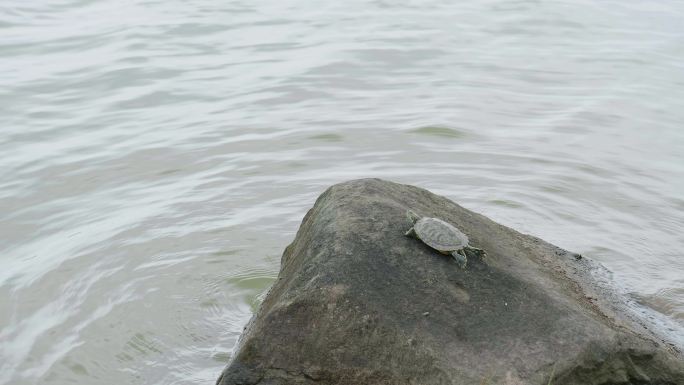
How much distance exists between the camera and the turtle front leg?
364cm

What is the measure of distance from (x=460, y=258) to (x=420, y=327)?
456 mm

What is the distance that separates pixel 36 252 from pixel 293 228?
1883 millimetres

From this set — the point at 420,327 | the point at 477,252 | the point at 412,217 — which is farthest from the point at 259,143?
the point at 420,327

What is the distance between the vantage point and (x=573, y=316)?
3480 millimetres

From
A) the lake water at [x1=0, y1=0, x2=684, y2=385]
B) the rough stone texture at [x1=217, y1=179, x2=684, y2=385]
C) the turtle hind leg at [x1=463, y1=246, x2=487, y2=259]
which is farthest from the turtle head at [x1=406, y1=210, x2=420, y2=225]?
the lake water at [x1=0, y1=0, x2=684, y2=385]

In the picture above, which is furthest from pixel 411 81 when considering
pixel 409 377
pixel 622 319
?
pixel 409 377

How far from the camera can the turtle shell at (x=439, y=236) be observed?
3598 millimetres

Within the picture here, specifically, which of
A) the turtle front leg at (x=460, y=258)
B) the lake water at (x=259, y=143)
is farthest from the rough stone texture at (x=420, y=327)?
the lake water at (x=259, y=143)

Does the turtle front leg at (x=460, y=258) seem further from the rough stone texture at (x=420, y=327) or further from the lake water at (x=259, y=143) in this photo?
the lake water at (x=259, y=143)

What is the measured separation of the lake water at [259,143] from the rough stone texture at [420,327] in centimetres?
119

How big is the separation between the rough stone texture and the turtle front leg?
3cm

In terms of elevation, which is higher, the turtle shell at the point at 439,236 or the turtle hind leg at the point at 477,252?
the turtle shell at the point at 439,236

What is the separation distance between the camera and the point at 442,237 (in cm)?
361

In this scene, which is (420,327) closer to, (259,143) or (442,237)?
(442,237)
